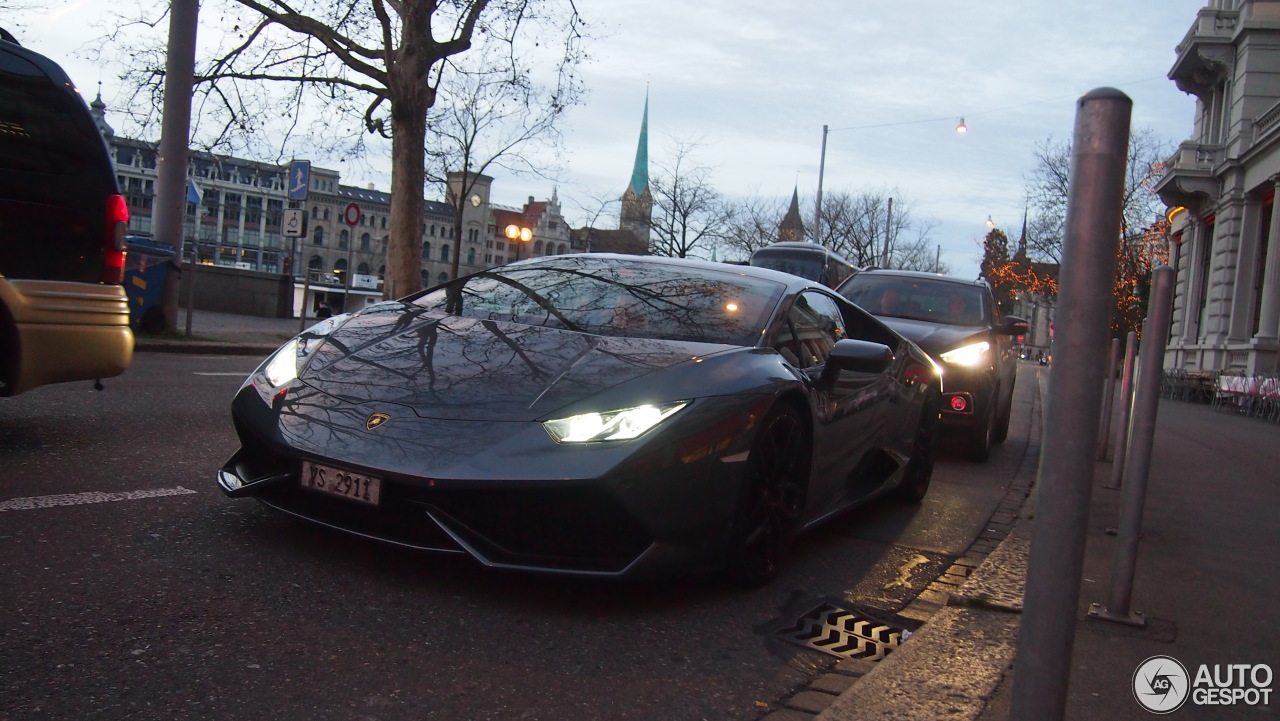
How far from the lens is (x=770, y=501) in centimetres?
380

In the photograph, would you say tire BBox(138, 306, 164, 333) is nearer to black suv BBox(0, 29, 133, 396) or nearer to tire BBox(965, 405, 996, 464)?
black suv BBox(0, 29, 133, 396)

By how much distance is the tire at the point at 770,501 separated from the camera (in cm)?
360

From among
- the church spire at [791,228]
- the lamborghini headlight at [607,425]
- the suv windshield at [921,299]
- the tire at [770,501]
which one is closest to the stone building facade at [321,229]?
the church spire at [791,228]

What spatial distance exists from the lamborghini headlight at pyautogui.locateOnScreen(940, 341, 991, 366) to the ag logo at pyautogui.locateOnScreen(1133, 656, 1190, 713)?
522cm

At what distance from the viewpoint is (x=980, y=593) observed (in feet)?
12.7

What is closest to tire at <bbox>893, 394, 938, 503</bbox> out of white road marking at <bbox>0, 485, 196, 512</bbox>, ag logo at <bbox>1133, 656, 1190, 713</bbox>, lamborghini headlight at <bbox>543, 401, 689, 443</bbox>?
ag logo at <bbox>1133, 656, 1190, 713</bbox>

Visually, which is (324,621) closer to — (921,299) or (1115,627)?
(1115,627)

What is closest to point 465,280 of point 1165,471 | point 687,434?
point 687,434

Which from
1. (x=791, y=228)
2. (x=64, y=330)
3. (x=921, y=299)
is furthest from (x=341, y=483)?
(x=791, y=228)

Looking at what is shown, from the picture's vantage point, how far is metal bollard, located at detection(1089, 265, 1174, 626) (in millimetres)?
3561

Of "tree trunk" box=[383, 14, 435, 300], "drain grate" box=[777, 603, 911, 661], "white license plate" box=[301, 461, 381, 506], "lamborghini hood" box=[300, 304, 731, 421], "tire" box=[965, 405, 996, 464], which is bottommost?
"drain grate" box=[777, 603, 911, 661]

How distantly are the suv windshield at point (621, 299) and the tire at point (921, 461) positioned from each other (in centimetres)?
174

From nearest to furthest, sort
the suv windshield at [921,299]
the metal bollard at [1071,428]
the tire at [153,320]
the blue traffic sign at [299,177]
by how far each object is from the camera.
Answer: the metal bollard at [1071,428] → the suv windshield at [921,299] → the tire at [153,320] → the blue traffic sign at [299,177]

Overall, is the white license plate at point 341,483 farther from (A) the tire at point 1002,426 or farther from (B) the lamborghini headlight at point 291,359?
(A) the tire at point 1002,426
